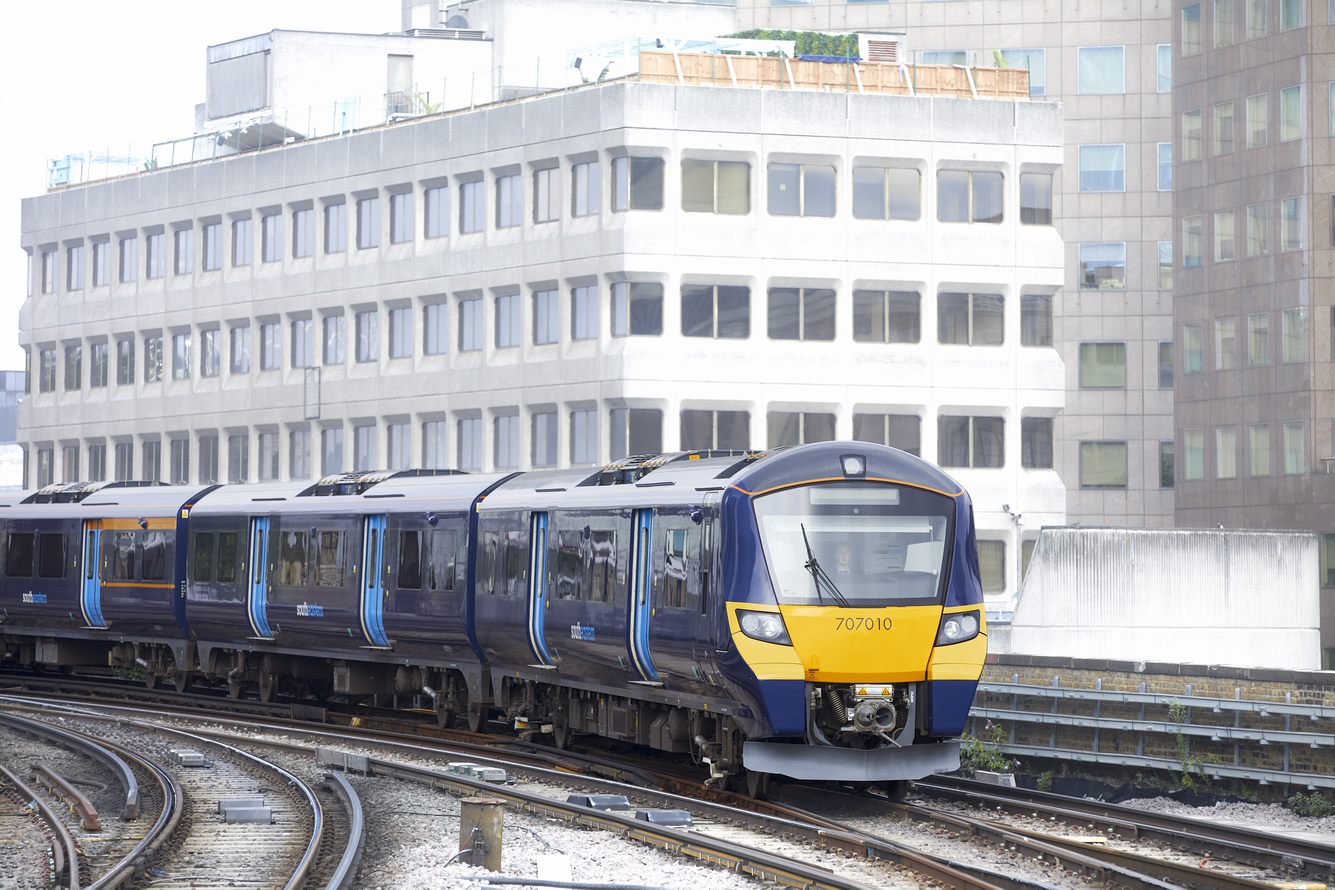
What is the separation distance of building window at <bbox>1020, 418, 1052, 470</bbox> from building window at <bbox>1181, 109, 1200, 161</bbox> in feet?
41.2

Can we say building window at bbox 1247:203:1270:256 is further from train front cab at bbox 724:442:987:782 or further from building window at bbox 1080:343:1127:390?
train front cab at bbox 724:442:987:782

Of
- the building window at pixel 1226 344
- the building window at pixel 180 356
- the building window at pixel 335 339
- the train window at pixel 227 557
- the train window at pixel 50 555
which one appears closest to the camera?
the train window at pixel 227 557

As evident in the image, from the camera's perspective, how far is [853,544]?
19.3 metres

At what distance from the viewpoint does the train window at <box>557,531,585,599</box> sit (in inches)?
919

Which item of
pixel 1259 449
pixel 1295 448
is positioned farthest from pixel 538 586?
pixel 1259 449

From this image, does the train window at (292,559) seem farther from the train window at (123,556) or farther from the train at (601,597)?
the train window at (123,556)

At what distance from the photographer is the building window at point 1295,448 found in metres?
60.1

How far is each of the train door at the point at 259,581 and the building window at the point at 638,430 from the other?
20430 mm

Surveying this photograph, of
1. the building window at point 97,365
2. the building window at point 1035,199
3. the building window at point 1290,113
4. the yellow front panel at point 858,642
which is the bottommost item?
the yellow front panel at point 858,642

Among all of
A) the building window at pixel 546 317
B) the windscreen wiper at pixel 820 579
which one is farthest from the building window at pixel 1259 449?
the windscreen wiper at pixel 820 579

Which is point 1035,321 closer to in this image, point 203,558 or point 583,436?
point 583,436

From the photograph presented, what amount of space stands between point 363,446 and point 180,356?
9.03 meters

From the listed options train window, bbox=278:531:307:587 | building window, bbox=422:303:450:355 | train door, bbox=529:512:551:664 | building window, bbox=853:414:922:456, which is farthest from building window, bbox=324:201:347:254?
train door, bbox=529:512:551:664

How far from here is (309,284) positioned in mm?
60969
